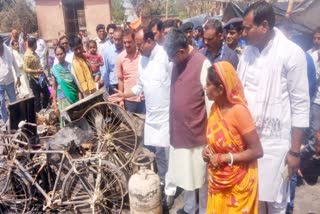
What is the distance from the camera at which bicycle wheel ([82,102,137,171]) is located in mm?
4027

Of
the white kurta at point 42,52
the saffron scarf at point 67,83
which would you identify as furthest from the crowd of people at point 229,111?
the white kurta at point 42,52

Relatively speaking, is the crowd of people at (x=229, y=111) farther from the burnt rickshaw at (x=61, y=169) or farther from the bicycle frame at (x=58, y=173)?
the bicycle frame at (x=58, y=173)

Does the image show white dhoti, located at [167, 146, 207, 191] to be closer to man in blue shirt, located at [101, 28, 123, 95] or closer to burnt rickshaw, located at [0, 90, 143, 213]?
burnt rickshaw, located at [0, 90, 143, 213]

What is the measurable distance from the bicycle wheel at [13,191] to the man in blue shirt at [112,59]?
240cm

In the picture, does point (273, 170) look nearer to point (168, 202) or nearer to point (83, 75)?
point (168, 202)

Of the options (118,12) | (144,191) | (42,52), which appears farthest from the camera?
(118,12)

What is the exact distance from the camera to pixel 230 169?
244 centimetres

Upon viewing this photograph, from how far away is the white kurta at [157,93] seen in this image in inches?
147

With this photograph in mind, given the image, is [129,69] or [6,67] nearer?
[129,69]

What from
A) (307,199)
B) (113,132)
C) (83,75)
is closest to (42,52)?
(83,75)

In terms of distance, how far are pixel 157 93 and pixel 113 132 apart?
34.2 inches

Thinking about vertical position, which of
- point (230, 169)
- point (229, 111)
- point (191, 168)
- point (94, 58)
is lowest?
point (191, 168)

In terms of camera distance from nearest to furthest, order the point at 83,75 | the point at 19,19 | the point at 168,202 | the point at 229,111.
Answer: the point at 229,111 → the point at 168,202 → the point at 83,75 → the point at 19,19

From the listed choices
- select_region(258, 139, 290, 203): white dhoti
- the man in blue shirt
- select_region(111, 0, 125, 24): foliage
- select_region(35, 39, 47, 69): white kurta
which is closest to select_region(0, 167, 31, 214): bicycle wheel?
the man in blue shirt
